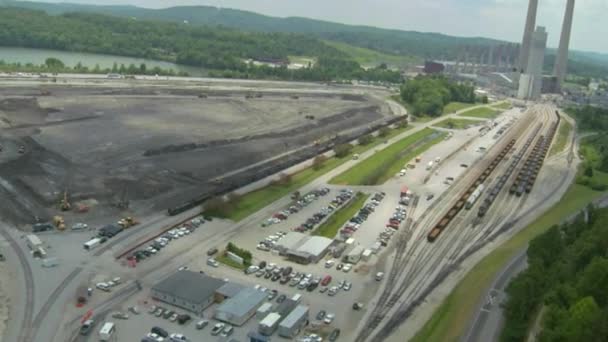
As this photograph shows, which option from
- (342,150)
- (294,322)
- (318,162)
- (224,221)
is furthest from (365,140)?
(294,322)

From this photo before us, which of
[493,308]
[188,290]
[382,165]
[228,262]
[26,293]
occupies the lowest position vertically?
[26,293]

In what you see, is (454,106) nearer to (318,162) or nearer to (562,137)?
(562,137)

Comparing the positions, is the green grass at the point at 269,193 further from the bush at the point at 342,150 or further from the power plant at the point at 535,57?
the power plant at the point at 535,57

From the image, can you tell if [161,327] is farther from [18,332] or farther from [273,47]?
[273,47]

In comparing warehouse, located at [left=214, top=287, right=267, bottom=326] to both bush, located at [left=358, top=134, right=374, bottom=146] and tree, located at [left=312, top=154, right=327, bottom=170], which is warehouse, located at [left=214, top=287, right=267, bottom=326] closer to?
tree, located at [left=312, top=154, right=327, bottom=170]

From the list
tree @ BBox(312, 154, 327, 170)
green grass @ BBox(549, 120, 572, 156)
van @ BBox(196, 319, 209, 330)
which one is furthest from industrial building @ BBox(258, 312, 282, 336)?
green grass @ BBox(549, 120, 572, 156)

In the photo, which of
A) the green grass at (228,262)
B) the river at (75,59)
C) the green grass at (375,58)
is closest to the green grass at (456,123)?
the river at (75,59)
